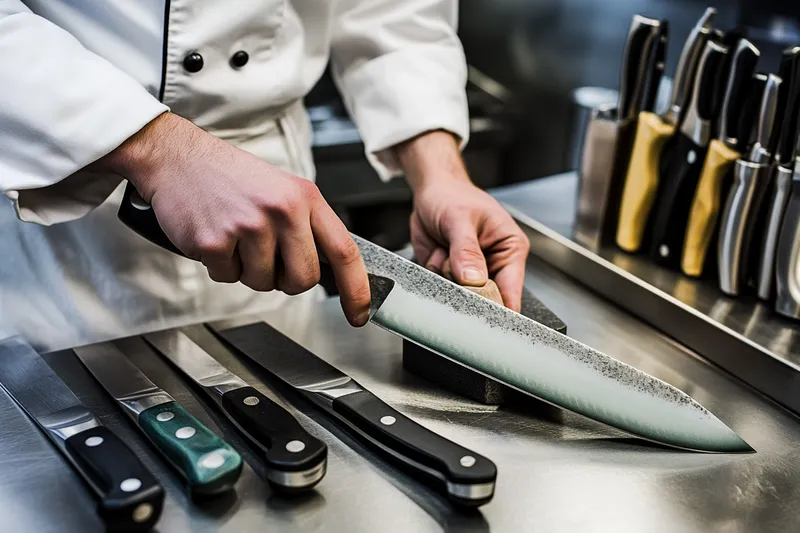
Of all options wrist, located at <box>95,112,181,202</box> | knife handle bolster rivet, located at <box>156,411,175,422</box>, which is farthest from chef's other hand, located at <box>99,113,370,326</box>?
knife handle bolster rivet, located at <box>156,411,175,422</box>

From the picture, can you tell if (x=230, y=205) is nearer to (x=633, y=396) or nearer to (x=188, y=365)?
(x=188, y=365)

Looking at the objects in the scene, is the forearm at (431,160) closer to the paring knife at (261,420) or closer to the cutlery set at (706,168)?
the cutlery set at (706,168)

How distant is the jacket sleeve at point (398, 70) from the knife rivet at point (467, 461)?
425 millimetres

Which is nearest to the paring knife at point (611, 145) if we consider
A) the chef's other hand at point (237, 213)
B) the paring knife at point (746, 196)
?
the paring knife at point (746, 196)

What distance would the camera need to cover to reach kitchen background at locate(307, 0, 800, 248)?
1.39 meters

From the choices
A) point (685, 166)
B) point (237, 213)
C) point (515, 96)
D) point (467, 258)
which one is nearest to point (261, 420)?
point (237, 213)

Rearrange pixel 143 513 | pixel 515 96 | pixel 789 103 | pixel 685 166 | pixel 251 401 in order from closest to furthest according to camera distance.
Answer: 1. pixel 143 513
2. pixel 251 401
3. pixel 789 103
4. pixel 685 166
5. pixel 515 96

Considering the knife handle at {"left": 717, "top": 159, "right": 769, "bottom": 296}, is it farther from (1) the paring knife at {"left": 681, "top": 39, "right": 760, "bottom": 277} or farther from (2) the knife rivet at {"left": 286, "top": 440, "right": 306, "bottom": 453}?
(2) the knife rivet at {"left": 286, "top": 440, "right": 306, "bottom": 453}

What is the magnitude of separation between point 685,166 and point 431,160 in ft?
0.79

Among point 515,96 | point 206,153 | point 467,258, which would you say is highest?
point 206,153

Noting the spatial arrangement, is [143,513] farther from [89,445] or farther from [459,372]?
[459,372]

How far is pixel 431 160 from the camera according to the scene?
81 centimetres

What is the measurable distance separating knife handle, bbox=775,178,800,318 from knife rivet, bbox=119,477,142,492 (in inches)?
21.1

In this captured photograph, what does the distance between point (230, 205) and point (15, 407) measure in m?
0.21
